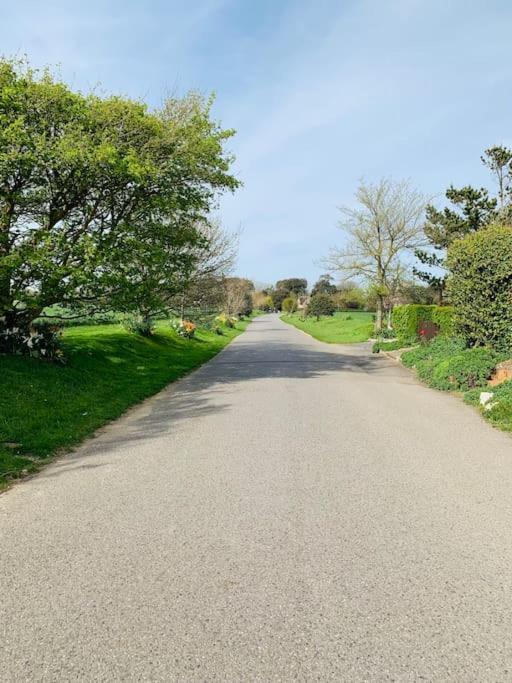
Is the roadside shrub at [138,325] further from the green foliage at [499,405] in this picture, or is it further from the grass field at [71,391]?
the green foliage at [499,405]

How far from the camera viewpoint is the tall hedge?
12891 mm

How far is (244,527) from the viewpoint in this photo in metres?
4.18

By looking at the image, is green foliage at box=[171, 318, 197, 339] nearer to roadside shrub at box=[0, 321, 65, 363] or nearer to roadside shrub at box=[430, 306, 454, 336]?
roadside shrub at box=[430, 306, 454, 336]

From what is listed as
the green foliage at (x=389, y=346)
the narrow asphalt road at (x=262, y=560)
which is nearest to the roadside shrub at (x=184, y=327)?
the green foliage at (x=389, y=346)

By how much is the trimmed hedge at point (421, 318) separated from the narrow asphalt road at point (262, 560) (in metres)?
16.7

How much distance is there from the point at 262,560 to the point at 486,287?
12.0 m

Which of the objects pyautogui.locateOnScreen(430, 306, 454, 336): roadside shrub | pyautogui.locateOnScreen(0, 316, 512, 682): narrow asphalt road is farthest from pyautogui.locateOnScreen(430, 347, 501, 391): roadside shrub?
pyautogui.locateOnScreen(430, 306, 454, 336): roadside shrub

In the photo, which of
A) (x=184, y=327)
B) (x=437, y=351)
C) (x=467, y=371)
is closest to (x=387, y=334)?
(x=184, y=327)

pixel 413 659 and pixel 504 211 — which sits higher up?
pixel 504 211

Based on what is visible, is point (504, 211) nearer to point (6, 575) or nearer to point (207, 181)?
point (207, 181)

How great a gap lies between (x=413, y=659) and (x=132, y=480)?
361 cm

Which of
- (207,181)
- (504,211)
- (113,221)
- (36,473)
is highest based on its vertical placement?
(504,211)

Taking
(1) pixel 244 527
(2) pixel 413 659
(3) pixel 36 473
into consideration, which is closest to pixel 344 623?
(2) pixel 413 659

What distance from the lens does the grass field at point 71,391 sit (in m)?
6.87
